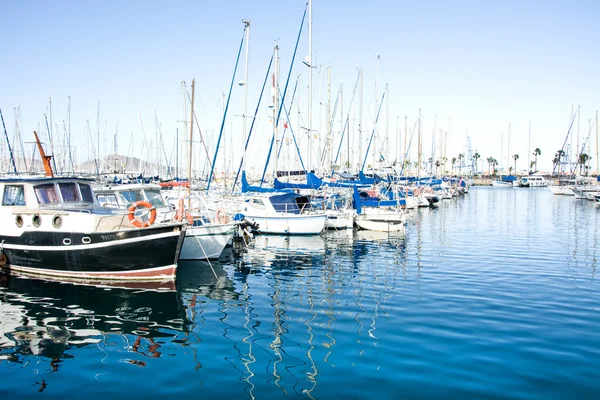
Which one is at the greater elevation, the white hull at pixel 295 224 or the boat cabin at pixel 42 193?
the boat cabin at pixel 42 193

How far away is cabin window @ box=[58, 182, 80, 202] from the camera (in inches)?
715

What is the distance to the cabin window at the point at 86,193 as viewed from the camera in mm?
18734

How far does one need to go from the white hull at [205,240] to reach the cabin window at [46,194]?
5.47 m

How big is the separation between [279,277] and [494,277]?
308 inches

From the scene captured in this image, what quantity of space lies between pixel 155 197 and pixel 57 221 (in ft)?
21.4

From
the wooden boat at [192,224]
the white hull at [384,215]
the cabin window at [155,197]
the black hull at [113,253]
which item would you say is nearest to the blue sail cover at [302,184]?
the white hull at [384,215]

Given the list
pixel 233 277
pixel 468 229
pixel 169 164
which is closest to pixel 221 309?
pixel 233 277

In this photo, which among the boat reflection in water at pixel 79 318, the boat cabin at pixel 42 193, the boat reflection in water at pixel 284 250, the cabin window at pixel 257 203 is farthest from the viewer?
the cabin window at pixel 257 203

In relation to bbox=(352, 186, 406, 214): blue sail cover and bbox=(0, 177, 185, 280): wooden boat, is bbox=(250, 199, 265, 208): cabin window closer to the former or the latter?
bbox=(352, 186, 406, 214): blue sail cover

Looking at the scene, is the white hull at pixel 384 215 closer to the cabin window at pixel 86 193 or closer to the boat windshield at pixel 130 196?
the boat windshield at pixel 130 196

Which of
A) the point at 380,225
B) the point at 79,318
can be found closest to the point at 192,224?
the point at 79,318

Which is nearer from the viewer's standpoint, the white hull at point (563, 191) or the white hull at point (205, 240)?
the white hull at point (205, 240)

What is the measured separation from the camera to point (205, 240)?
2145 cm

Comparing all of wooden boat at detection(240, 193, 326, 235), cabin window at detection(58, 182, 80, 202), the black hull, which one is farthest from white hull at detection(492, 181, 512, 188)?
the black hull
